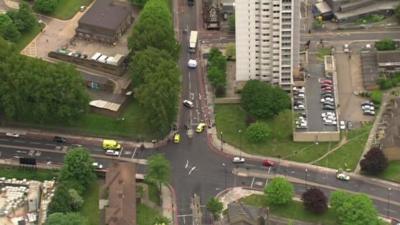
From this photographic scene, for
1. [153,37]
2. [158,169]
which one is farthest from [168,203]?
[153,37]

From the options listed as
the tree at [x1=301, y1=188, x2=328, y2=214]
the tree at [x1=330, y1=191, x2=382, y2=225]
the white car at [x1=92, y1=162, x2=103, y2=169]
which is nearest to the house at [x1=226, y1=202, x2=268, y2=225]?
the tree at [x1=301, y1=188, x2=328, y2=214]

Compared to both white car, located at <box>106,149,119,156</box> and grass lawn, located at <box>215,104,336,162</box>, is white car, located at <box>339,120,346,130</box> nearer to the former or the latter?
grass lawn, located at <box>215,104,336,162</box>

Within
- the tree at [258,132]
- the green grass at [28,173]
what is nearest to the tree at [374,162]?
the tree at [258,132]

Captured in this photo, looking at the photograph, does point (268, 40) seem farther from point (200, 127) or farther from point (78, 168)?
point (78, 168)

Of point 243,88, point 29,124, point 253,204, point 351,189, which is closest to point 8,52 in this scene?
point 29,124

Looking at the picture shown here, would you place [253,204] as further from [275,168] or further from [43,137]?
[43,137]

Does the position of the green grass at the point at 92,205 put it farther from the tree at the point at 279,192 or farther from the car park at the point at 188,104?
the tree at the point at 279,192
